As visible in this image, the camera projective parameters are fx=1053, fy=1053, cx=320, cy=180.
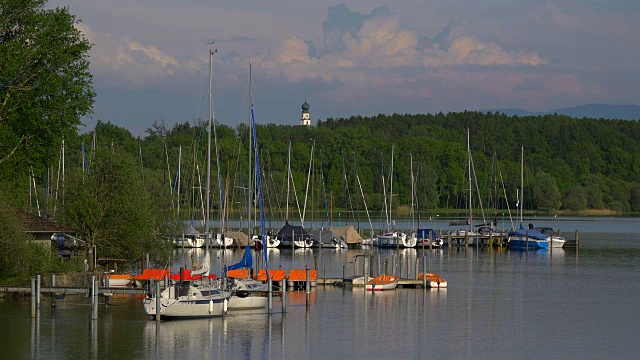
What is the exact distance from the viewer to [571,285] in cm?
7231

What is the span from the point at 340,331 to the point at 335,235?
60639 millimetres

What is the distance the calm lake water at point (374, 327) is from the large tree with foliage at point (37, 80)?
27.3ft

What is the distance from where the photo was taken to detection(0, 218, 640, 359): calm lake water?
4122 centimetres

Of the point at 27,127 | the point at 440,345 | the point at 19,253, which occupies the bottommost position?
the point at 440,345

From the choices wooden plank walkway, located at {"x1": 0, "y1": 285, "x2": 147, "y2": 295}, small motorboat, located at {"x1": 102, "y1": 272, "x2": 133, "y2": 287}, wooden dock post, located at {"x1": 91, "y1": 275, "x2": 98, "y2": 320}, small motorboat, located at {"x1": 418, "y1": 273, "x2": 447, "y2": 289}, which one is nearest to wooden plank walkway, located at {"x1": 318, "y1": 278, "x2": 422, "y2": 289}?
small motorboat, located at {"x1": 418, "y1": 273, "x2": 447, "y2": 289}

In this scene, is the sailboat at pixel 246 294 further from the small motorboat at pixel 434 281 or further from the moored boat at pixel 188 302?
the small motorboat at pixel 434 281

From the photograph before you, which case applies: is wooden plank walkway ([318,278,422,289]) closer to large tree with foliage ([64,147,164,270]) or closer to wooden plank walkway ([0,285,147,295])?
large tree with foliage ([64,147,164,270])

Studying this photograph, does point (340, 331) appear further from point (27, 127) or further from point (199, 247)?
point (199, 247)

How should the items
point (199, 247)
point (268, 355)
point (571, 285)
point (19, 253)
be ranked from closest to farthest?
point (268, 355), point (19, 253), point (571, 285), point (199, 247)

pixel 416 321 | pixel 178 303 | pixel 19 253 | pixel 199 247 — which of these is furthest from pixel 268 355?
pixel 199 247

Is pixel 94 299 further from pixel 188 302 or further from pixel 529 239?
pixel 529 239

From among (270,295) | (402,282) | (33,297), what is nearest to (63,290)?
(33,297)

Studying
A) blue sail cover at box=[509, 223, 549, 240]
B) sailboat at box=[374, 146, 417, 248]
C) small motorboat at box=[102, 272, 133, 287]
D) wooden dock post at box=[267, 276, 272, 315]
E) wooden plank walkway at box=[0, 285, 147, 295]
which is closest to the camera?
wooden plank walkway at box=[0, 285, 147, 295]

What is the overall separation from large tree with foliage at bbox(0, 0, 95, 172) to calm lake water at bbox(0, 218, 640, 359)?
328 inches
